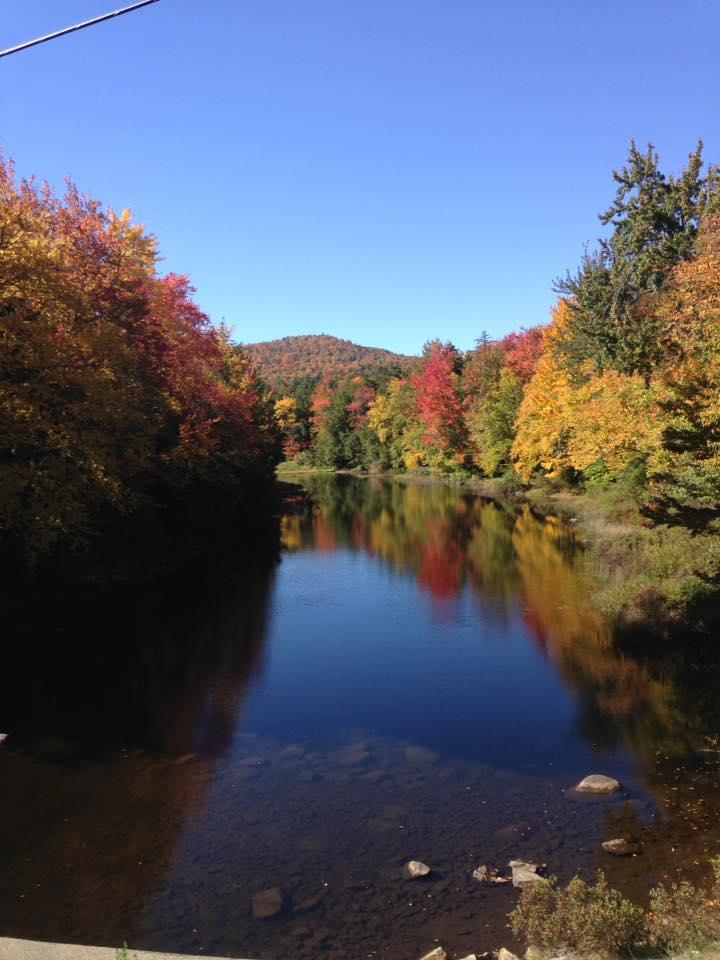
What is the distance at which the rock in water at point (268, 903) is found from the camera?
25.4 feet

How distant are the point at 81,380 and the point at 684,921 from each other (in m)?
15.6

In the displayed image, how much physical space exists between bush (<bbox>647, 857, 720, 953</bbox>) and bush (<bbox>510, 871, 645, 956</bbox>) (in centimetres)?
14

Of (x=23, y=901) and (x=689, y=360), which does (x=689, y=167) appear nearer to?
(x=689, y=360)

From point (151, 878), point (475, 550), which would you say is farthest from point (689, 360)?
point (475, 550)

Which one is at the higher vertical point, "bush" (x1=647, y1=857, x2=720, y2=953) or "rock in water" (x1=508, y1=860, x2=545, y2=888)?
"bush" (x1=647, y1=857, x2=720, y2=953)

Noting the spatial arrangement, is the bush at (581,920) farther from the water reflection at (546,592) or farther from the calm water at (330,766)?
the water reflection at (546,592)

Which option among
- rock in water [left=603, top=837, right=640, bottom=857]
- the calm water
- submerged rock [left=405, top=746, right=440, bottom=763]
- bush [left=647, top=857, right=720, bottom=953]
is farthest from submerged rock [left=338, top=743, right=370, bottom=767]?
bush [left=647, top=857, right=720, bottom=953]

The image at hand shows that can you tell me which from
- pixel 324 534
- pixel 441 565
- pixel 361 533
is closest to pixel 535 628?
pixel 441 565

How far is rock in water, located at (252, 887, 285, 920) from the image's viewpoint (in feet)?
25.4

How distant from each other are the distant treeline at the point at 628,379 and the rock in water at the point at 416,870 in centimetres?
924

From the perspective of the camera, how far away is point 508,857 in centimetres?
870

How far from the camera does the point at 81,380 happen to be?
16844mm

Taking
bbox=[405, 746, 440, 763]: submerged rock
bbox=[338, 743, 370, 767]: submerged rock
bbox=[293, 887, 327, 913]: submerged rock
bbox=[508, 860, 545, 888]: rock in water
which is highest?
bbox=[508, 860, 545, 888]: rock in water

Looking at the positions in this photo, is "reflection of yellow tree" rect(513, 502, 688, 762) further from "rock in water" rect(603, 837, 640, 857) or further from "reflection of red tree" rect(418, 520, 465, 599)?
"rock in water" rect(603, 837, 640, 857)
